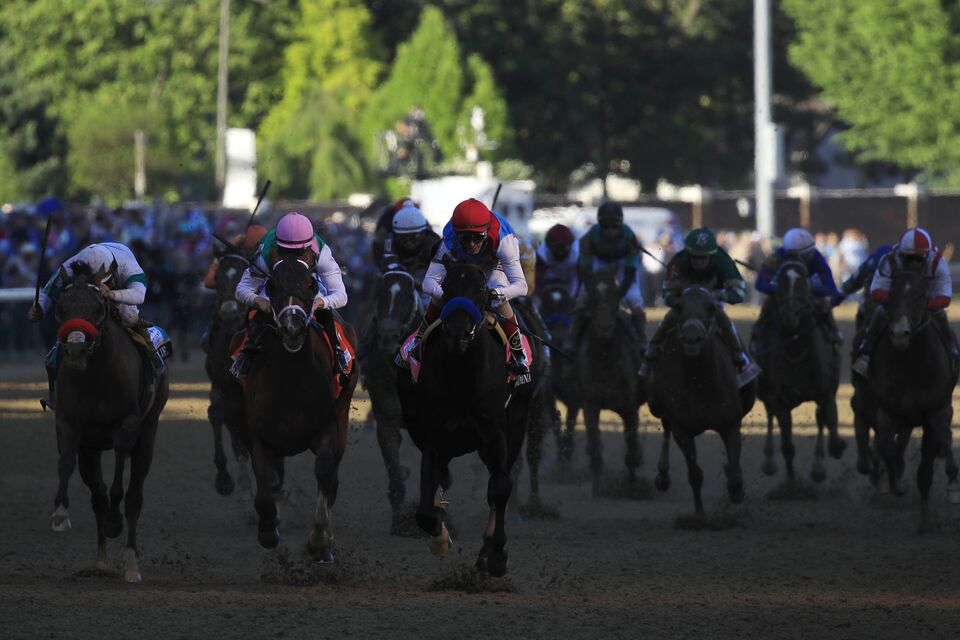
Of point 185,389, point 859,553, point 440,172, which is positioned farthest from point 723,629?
point 440,172

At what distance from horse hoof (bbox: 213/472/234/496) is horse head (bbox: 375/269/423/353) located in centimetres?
241

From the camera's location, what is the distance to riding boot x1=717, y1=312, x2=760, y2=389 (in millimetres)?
14523

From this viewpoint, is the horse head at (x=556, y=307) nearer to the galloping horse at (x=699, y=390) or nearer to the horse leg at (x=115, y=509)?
the galloping horse at (x=699, y=390)

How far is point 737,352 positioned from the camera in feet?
47.8

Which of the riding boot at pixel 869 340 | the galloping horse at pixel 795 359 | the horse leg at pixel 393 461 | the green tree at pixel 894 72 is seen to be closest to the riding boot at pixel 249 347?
the horse leg at pixel 393 461

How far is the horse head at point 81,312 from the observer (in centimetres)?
1065

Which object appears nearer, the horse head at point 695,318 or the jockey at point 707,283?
the horse head at point 695,318

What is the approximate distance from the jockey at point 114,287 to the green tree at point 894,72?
46639mm

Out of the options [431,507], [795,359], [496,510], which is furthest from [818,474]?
[431,507]

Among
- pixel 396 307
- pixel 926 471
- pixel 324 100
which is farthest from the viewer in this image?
pixel 324 100

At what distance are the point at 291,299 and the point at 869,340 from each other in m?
5.35

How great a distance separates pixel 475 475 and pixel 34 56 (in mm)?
65243

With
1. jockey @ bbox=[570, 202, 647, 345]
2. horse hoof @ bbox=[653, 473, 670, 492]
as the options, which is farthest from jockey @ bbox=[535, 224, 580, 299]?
horse hoof @ bbox=[653, 473, 670, 492]

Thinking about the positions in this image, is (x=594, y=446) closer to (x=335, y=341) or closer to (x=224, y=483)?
(x=224, y=483)
